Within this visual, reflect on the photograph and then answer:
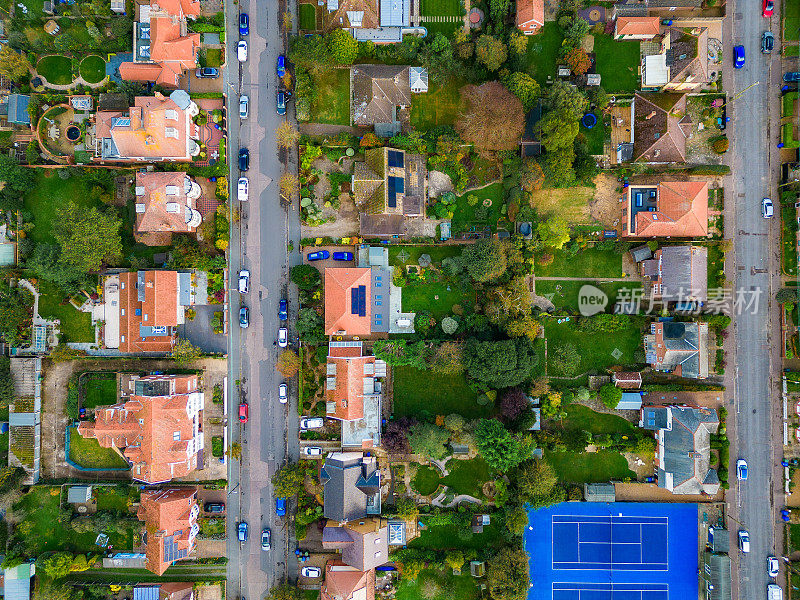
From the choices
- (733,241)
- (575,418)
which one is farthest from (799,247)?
(575,418)

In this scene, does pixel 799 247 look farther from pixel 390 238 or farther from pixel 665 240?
pixel 390 238

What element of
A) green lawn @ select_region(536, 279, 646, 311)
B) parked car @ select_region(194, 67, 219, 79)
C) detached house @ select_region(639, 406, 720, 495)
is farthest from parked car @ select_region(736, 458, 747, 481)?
parked car @ select_region(194, 67, 219, 79)

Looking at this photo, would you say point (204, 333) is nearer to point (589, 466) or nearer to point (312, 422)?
point (312, 422)

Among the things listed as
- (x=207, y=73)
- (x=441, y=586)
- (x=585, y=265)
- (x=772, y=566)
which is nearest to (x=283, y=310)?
(x=207, y=73)

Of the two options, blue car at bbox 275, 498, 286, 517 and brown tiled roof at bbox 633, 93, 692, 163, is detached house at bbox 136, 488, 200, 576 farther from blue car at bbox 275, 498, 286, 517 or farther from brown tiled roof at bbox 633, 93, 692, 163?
brown tiled roof at bbox 633, 93, 692, 163

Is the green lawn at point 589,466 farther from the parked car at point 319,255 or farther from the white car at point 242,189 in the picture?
the white car at point 242,189

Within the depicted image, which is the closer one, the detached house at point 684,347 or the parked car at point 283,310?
the detached house at point 684,347

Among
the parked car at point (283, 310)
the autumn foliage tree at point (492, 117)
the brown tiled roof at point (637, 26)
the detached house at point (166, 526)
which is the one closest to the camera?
the detached house at point (166, 526)

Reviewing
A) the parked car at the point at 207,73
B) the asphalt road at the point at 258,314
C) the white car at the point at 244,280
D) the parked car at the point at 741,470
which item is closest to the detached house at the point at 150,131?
the parked car at the point at 207,73

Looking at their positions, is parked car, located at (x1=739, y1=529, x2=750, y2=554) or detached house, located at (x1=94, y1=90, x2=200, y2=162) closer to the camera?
detached house, located at (x1=94, y1=90, x2=200, y2=162)
